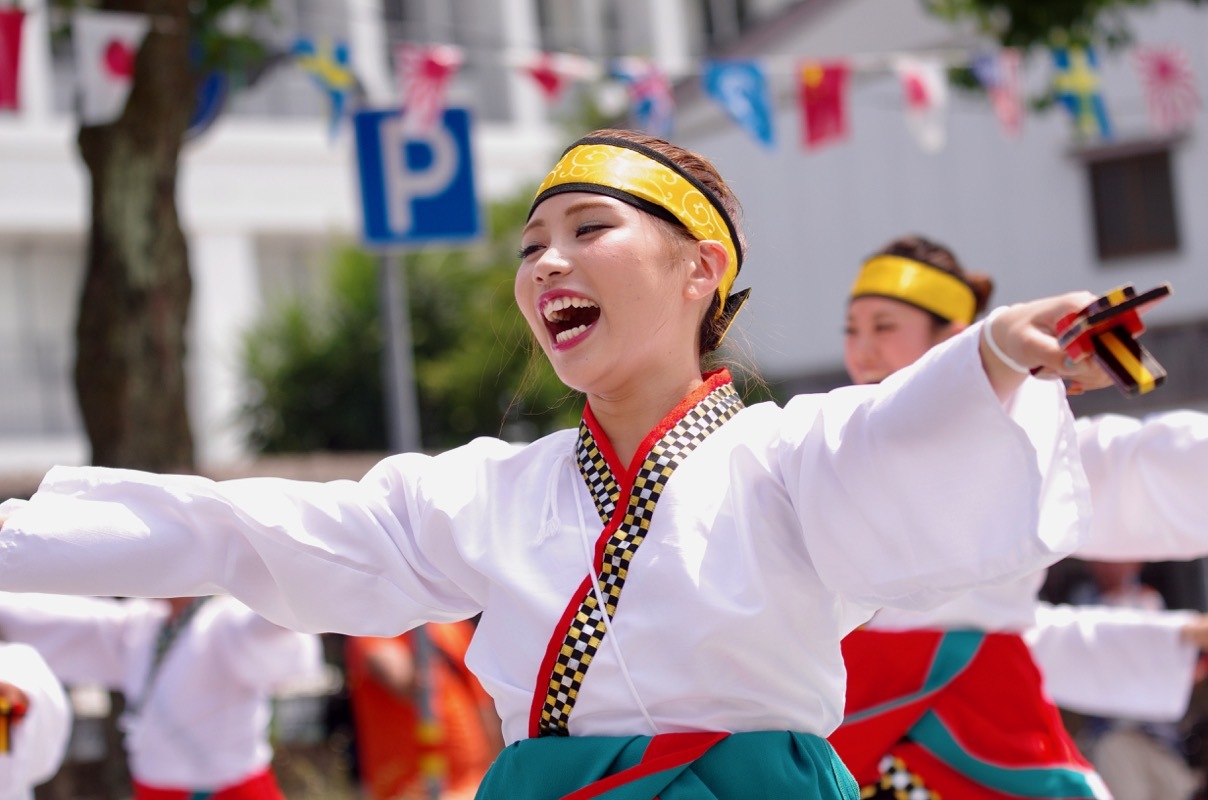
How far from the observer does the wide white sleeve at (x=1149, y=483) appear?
9.20 feet

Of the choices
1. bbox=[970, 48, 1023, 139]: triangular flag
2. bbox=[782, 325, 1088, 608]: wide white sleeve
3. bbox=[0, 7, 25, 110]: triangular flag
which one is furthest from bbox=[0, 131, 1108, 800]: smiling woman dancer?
bbox=[970, 48, 1023, 139]: triangular flag

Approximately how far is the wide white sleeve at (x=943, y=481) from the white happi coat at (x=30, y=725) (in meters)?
2.04

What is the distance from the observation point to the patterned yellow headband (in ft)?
7.46

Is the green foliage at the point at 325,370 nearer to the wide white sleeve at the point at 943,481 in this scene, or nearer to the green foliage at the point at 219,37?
the green foliage at the point at 219,37

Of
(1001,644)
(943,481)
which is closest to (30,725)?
(1001,644)

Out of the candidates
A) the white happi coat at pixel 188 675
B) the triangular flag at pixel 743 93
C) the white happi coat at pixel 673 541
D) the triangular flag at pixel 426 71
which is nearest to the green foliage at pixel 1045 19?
the triangular flag at pixel 743 93

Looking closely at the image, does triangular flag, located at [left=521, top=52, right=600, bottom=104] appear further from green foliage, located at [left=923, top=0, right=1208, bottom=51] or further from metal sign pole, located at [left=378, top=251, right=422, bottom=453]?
metal sign pole, located at [left=378, top=251, right=422, bottom=453]

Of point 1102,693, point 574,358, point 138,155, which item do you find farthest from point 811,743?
point 138,155

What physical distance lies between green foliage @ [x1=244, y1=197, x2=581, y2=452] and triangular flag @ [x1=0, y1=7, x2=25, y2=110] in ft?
30.9

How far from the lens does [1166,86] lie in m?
10.9

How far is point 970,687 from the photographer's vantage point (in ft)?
10.7

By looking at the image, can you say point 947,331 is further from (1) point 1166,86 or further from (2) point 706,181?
(1) point 1166,86

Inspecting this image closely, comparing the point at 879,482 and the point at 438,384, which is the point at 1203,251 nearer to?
the point at 438,384

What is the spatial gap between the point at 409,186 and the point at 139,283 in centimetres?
147
